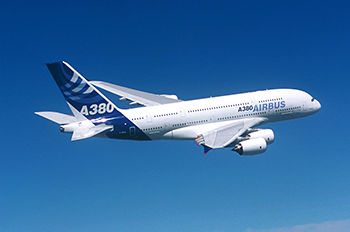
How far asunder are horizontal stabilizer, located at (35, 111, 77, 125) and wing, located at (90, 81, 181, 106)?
32.8 ft

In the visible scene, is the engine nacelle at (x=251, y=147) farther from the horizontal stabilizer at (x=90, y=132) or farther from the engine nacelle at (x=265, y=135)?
the horizontal stabilizer at (x=90, y=132)

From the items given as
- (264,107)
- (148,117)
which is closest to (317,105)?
(264,107)

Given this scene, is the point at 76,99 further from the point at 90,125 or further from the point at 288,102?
the point at 288,102

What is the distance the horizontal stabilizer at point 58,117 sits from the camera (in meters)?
45.5

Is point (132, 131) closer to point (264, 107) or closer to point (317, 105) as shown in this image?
point (264, 107)

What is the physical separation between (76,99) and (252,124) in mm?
24525

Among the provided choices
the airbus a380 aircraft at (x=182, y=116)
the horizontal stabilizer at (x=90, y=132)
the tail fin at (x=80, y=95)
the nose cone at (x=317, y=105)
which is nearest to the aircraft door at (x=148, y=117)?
the airbus a380 aircraft at (x=182, y=116)

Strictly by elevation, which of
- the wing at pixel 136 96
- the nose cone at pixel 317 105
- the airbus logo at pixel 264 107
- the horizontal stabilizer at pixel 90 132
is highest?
the wing at pixel 136 96

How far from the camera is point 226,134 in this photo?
151 ft

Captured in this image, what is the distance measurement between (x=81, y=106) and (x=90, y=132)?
12.4 ft

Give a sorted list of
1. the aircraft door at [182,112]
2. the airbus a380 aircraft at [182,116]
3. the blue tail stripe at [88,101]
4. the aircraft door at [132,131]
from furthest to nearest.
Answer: the aircraft door at [182,112], the aircraft door at [132,131], the airbus a380 aircraft at [182,116], the blue tail stripe at [88,101]

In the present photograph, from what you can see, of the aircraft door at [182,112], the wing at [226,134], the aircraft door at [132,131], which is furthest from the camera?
the aircraft door at [182,112]

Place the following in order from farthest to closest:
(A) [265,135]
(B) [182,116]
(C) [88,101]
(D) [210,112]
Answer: (D) [210,112] → (B) [182,116] → (A) [265,135] → (C) [88,101]

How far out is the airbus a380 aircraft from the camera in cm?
4378
